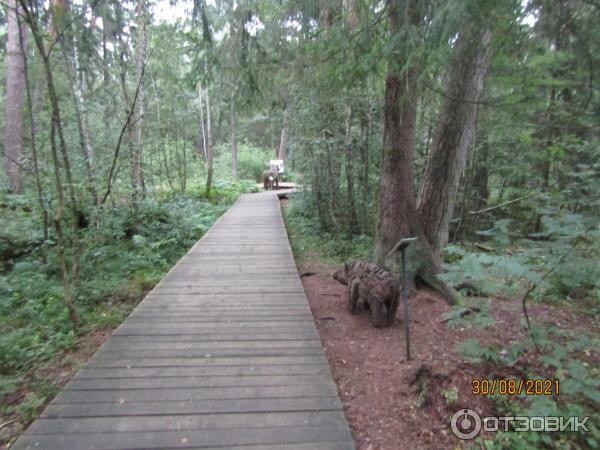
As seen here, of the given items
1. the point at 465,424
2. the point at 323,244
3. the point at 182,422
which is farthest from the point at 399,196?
the point at 323,244

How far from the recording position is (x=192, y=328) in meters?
3.62

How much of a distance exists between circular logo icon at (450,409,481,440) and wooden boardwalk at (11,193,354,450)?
31.1 inches

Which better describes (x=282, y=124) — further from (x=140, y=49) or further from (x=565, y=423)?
(x=565, y=423)

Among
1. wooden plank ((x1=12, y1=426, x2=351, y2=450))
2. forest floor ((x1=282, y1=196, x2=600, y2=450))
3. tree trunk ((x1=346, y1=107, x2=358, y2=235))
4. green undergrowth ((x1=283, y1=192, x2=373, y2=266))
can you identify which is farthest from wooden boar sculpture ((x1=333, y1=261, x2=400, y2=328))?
tree trunk ((x1=346, y1=107, x2=358, y2=235))

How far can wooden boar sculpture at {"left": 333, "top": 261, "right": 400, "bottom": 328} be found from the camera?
12.5 feet

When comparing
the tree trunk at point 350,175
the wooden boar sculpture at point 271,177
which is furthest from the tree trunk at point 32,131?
the wooden boar sculpture at point 271,177

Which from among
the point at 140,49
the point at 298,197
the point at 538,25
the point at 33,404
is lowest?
the point at 33,404

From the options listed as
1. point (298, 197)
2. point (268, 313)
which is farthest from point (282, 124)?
point (268, 313)

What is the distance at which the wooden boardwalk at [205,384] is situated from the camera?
7.06ft

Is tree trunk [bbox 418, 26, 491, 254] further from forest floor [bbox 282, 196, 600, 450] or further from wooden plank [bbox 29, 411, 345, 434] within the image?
wooden plank [bbox 29, 411, 345, 434]

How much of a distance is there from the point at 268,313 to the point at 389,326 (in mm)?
1433
